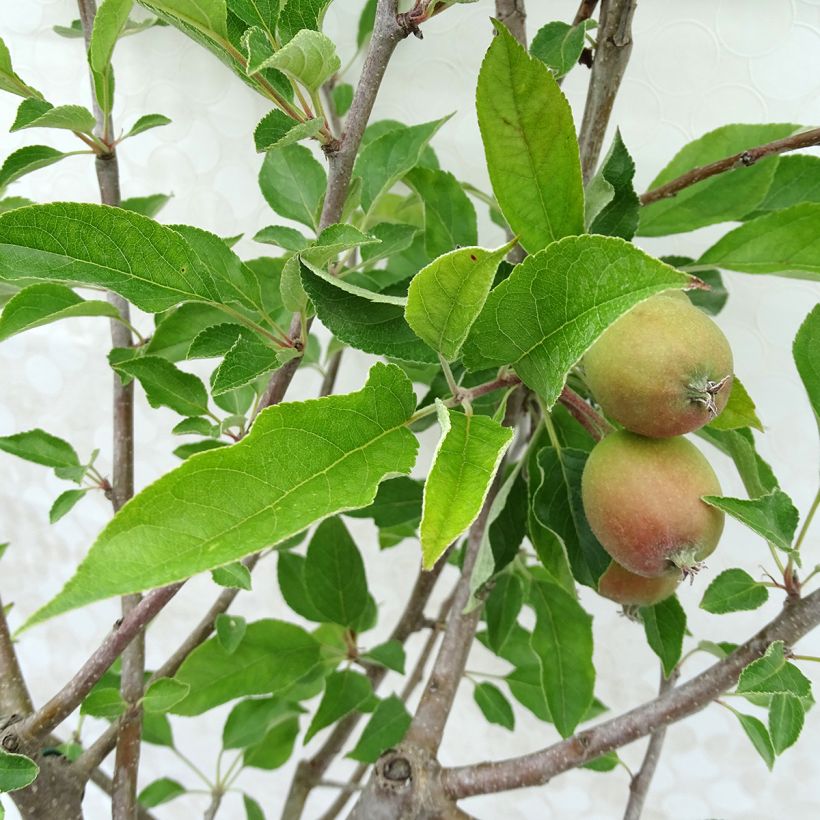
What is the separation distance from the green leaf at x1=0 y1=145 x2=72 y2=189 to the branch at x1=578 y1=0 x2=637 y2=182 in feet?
0.82

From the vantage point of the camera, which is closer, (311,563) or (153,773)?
(311,563)

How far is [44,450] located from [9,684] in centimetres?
14

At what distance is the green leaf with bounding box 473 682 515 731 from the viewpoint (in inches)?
23.7

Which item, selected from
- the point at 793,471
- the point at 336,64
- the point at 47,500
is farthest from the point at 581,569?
the point at 47,500

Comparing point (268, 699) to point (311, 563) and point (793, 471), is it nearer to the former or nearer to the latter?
point (311, 563)

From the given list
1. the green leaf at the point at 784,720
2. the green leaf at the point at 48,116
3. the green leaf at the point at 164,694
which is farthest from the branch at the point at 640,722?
the green leaf at the point at 48,116

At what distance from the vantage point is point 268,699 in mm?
Result: 572

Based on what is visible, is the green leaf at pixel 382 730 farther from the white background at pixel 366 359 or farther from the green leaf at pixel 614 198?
the green leaf at pixel 614 198

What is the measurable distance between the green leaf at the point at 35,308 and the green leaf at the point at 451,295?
0.17 m

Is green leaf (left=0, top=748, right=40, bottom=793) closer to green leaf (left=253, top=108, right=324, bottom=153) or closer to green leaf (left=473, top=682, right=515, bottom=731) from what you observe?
green leaf (left=253, top=108, right=324, bottom=153)

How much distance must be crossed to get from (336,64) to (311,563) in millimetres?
324

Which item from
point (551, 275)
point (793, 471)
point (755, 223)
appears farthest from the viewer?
point (793, 471)

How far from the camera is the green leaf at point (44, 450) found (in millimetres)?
455

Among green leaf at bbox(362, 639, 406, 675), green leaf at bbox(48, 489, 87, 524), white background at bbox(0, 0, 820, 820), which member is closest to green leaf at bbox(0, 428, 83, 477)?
green leaf at bbox(48, 489, 87, 524)
